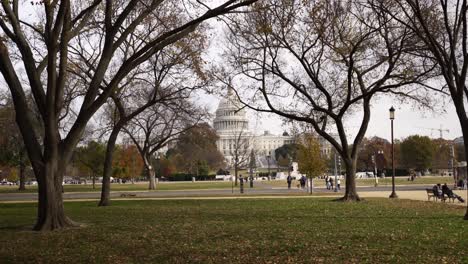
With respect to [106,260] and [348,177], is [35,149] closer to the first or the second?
[106,260]

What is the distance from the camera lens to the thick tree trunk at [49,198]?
16078 millimetres

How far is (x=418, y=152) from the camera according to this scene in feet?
342

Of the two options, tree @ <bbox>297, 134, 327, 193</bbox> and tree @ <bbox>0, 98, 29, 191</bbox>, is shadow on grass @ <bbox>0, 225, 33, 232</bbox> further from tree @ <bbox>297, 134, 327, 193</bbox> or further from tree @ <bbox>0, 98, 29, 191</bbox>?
tree @ <bbox>0, 98, 29, 191</bbox>

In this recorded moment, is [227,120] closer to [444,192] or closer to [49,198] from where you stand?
[444,192]

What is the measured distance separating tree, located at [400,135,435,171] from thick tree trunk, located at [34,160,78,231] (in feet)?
315

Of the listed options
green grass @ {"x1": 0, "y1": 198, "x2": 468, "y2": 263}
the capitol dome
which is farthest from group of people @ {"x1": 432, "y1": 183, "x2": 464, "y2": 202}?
the capitol dome

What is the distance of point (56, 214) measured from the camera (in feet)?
53.5

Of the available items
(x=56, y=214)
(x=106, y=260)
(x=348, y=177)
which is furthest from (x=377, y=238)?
(x=348, y=177)

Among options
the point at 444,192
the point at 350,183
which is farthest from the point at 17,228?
the point at 444,192

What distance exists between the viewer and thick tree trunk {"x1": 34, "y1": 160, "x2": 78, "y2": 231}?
16078mm

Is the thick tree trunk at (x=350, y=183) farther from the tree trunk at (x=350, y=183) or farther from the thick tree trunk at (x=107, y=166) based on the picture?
the thick tree trunk at (x=107, y=166)

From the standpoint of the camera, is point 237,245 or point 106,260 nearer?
point 106,260

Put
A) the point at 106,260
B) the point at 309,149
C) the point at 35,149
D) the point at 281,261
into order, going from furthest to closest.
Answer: the point at 309,149, the point at 35,149, the point at 106,260, the point at 281,261

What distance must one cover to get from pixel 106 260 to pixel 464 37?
13168mm
